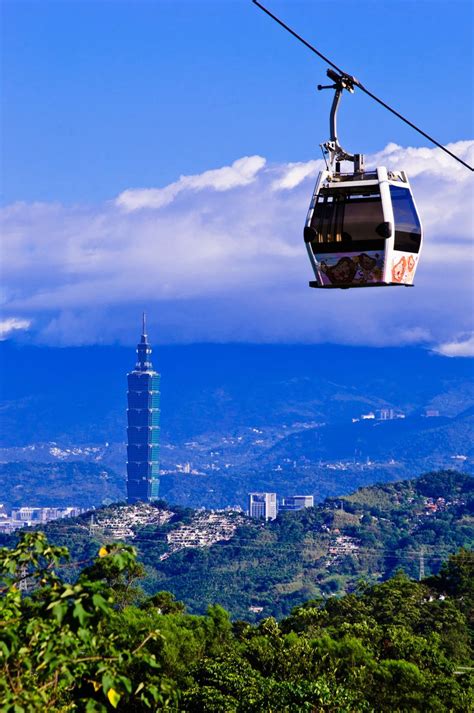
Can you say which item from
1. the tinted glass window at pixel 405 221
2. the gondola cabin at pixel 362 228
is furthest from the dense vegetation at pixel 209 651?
the tinted glass window at pixel 405 221

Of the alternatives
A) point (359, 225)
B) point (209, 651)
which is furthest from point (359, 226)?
point (209, 651)

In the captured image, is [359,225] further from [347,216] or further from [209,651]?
[209,651]

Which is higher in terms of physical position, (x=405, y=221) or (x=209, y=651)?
(x=405, y=221)

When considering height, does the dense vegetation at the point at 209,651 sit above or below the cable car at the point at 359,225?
below

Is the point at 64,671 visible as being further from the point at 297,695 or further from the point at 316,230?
the point at 297,695

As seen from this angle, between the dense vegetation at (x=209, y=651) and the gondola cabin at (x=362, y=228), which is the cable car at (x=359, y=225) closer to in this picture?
the gondola cabin at (x=362, y=228)

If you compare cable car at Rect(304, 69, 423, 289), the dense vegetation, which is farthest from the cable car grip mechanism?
the dense vegetation
